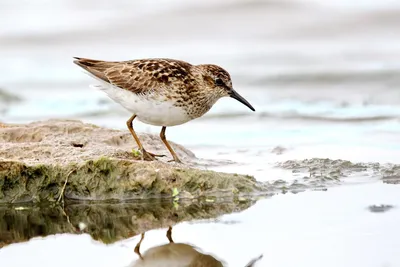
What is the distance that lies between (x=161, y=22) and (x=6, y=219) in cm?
1044

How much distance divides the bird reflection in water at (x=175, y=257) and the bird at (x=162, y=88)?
2.14 m

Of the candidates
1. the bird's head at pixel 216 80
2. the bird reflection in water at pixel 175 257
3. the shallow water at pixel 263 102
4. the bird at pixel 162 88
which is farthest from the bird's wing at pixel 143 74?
the bird reflection in water at pixel 175 257

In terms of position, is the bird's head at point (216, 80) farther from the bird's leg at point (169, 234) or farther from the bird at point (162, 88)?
→ the bird's leg at point (169, 234)

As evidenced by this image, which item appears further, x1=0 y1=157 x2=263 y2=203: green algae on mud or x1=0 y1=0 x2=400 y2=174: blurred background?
x1=0 y1=0 x2=400 y2=174: blurred background

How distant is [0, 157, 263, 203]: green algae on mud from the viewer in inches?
262

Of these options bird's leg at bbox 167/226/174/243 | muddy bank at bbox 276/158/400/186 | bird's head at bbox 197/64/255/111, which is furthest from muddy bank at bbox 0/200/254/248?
bird's head at bbox 197/64/255/111

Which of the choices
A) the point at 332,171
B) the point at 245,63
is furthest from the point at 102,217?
the point at 245,63

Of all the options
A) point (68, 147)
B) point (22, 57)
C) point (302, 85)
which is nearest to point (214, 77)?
point (68, 147)

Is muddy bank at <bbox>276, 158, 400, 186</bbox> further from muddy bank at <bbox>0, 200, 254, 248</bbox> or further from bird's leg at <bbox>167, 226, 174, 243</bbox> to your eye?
bird's leg at <bbox>167, 226, 174, 243</bbox>

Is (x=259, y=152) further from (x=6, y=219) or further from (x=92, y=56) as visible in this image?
(x=92, y=56)

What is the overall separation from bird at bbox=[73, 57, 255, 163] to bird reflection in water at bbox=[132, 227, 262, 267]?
2.14m

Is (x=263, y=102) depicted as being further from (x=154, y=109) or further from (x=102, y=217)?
(x=102, y=217)

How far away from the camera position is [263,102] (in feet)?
41.0

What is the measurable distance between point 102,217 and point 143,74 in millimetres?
1983
